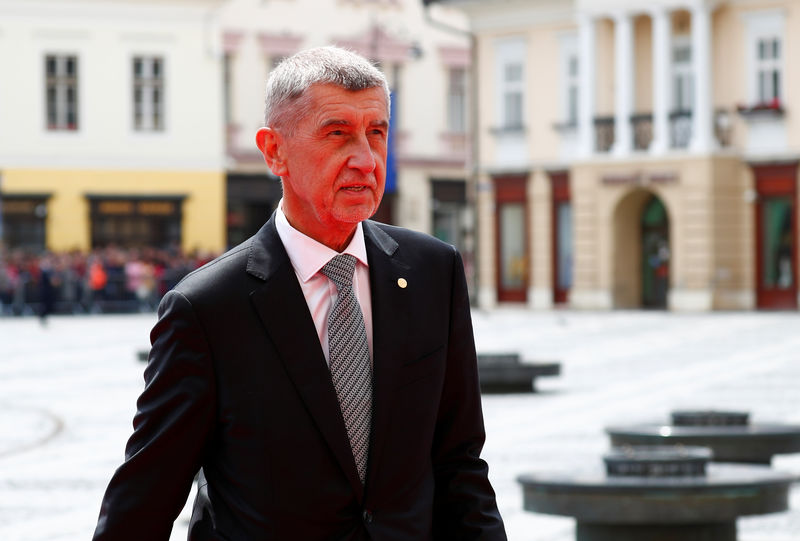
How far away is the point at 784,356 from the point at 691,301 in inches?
719

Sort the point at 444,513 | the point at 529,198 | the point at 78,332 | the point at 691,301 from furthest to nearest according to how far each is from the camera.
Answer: the point at 529,198
the point at 691,301
the point at 78,332
the point at 444,513

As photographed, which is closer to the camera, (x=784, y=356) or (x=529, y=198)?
(x=784, y=356)

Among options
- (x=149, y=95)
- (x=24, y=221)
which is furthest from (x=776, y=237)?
(x=24, y=221)

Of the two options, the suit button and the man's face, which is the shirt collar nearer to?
the man's face

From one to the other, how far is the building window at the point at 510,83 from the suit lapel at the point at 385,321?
46.2 m

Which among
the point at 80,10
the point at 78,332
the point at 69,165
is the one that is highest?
the point at 80,10

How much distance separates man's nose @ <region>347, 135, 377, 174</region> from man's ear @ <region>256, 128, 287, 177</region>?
162 millimetres

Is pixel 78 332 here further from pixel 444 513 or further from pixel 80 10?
pixel 444 513

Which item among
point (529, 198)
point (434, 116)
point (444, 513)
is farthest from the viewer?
point (434, 116)

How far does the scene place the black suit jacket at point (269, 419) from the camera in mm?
3465

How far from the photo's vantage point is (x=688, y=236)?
44.8m

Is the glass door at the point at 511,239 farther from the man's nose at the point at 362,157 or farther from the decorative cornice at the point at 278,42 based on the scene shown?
the man's nose at the point at 362,157

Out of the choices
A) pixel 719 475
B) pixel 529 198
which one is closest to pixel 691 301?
pixel 529 198

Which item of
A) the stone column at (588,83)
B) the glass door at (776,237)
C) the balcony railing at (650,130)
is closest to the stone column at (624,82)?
the balcony railing at (650,130)
